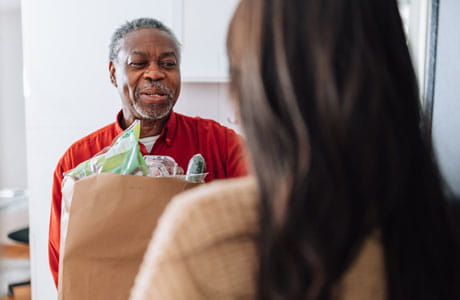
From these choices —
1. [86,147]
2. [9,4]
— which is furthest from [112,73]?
[9,4]

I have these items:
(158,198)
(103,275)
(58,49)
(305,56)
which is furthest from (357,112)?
(58,49)

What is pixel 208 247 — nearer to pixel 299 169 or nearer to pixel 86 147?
pixel 299 169

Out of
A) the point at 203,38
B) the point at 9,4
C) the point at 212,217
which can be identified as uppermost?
the point at 9,4

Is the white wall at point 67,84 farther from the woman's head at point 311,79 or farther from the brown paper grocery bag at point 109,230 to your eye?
the woman's head at point 311,79

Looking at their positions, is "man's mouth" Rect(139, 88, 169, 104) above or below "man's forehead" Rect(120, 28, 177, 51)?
below

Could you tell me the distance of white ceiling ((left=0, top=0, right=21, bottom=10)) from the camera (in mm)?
1657

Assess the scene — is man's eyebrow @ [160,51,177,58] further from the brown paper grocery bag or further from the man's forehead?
the brown paper grocery bag

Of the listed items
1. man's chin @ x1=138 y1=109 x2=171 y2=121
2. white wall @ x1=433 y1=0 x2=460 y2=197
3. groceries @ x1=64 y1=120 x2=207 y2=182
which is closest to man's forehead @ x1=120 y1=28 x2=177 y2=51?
man's chin @ x1=138 y1=109 x2=171 y2=121

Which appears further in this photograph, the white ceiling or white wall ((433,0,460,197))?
the white ceiling

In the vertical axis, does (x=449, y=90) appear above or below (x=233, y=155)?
above

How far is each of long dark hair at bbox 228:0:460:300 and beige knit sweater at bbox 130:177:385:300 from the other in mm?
22

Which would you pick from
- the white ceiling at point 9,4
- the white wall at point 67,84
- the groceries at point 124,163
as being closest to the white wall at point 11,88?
the white ceiling at point 9,4

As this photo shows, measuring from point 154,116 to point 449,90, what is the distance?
0.87 meters

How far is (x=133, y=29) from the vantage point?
1.33 metres
